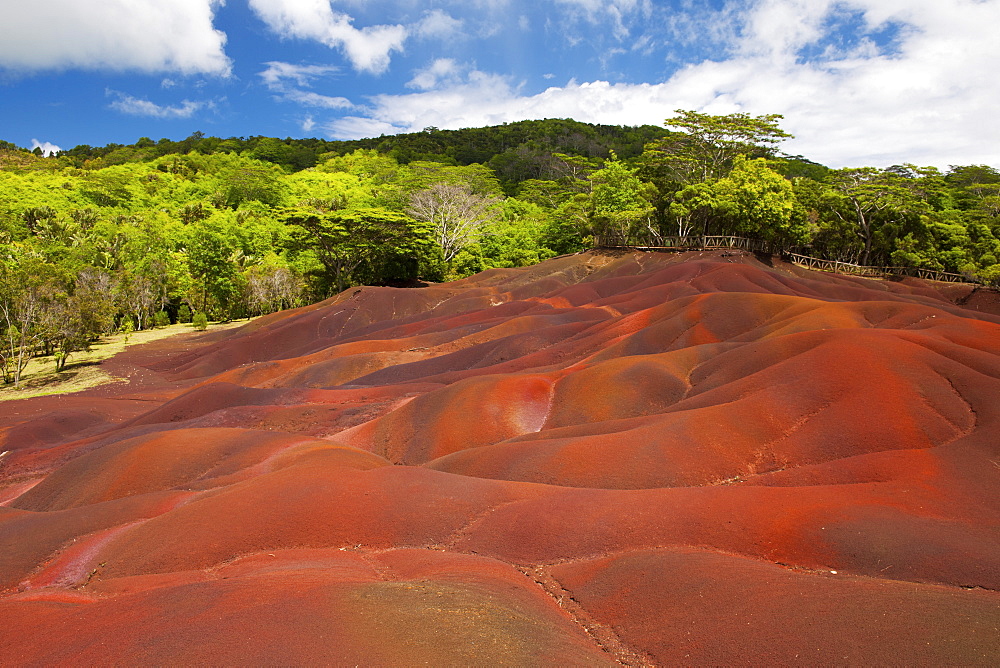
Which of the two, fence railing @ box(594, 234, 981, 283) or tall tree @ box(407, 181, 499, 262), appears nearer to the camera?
fence railing @ box(594, 234, 981, 283)

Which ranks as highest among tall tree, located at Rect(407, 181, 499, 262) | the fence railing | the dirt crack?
tall tree, located at Rect(407, 181, 499, 262)

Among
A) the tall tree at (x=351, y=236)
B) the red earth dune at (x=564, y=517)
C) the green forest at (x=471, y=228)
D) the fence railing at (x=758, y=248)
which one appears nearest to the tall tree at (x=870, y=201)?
the green forest at (x=471, y=228)

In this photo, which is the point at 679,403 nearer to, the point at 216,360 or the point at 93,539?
the point at 93,539

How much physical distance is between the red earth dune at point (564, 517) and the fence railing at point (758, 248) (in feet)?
92.4

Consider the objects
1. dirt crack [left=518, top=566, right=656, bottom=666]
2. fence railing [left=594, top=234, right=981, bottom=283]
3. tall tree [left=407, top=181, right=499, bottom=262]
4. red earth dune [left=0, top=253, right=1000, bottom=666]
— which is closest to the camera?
red earth dune [left=0, top=253, right=1000, bottom=666]

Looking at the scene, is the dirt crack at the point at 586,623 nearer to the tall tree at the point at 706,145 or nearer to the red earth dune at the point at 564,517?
the red earth dune at the point at 564,517

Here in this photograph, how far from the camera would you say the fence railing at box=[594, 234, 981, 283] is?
45.9 meters

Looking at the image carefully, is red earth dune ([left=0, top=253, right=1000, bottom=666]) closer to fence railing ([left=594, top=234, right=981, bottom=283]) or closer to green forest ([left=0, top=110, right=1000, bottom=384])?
green forest ([left=0, top=110, right=1000, bottom=384])

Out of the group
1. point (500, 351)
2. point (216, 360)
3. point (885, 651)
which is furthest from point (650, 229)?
point (885, 651)

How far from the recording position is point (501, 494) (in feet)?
29.8

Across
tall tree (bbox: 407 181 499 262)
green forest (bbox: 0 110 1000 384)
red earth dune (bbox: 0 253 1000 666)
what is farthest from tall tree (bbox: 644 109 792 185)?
red earth dune (bbox: 0 253 1000 666)

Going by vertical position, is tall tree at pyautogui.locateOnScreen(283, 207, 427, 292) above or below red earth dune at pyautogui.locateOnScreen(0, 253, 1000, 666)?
above

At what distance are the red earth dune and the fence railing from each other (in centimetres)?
2815

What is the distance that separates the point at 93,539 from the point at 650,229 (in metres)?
45.4
